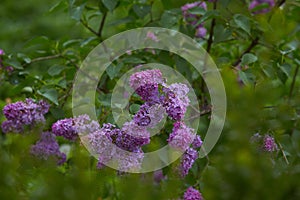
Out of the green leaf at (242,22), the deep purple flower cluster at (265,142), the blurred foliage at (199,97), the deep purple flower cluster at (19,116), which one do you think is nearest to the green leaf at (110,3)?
the blurred foliage at (199,97)

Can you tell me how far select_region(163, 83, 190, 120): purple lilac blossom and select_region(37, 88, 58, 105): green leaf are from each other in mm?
418

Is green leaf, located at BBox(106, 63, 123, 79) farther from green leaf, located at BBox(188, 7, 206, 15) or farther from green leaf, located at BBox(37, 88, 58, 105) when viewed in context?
green leaf, located at BBox(188, 7, 206, 15)

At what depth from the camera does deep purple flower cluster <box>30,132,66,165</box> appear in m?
1.39

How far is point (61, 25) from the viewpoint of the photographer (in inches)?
204

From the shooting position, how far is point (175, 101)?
1238 mm

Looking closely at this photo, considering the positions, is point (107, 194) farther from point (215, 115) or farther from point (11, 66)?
point (11, 66)

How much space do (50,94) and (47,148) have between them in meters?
0.19

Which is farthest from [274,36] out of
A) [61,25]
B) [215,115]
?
[61,25]

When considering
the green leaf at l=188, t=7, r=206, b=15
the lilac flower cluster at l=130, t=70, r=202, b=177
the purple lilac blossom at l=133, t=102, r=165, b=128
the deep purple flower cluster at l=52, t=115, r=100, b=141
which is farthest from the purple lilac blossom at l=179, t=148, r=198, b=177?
the green leaf at l=188, t=7, r=206, b=15

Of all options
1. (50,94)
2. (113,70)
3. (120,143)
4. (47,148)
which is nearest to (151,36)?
→ (113,70)

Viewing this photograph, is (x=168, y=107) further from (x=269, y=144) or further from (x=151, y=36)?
(x=151, y=36)

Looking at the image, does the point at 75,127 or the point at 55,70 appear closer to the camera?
the point at 75,127

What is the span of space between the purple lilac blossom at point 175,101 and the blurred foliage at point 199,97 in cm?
13

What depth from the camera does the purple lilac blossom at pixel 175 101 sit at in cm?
124
